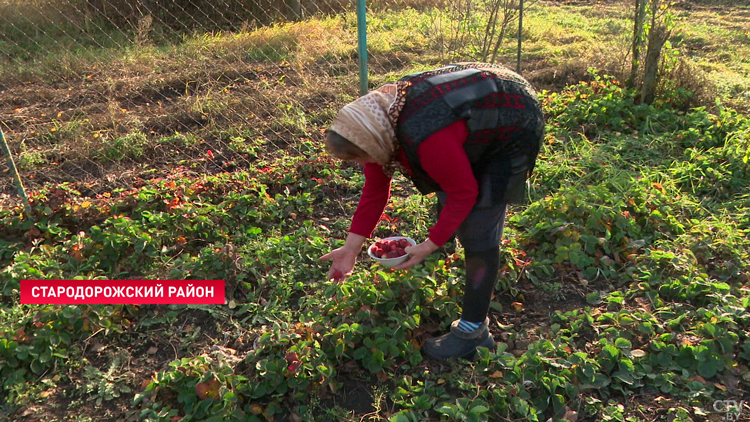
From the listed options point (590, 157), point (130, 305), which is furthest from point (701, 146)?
point (130, 305)

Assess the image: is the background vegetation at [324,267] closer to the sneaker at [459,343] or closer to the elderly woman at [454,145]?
the sneaker at [459,343]

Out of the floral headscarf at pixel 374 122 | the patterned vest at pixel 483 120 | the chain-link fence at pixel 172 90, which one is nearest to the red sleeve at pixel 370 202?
the patterned vest at pixel 483 120

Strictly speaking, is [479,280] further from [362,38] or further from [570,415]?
[362,38]

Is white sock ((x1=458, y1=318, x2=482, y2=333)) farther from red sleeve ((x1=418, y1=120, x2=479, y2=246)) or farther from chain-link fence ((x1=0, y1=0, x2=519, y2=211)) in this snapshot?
chain-link fence ((x1=0, y1=0, x2=519, y2=211))

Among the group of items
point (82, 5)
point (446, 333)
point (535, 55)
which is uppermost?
point (82, 5)

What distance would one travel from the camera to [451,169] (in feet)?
6.13

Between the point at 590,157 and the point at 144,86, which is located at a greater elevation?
the point at 144,86

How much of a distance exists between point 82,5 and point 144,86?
12.4 ft

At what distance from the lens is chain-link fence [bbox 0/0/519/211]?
439 centimetres

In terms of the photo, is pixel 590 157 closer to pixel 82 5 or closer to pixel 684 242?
pixel 684 242

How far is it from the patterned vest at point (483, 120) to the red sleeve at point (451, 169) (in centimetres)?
3

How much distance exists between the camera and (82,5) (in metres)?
8.24

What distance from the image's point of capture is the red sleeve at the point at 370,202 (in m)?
2.24

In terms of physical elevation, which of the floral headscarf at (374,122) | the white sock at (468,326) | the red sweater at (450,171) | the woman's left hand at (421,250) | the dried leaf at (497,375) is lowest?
the dried leaf at (497,375)
